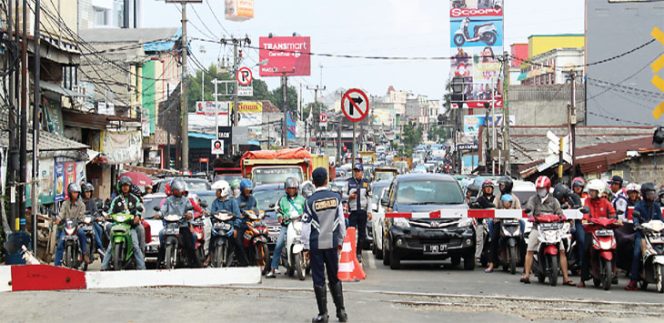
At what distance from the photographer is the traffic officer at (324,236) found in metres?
11.5

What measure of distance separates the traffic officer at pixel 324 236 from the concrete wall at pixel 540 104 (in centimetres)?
7251

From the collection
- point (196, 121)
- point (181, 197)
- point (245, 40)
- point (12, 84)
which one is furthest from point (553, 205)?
point (196, 121)

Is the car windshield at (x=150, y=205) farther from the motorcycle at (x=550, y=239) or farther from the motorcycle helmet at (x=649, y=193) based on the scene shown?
the motorcycle helmet at (x=649, y=193)

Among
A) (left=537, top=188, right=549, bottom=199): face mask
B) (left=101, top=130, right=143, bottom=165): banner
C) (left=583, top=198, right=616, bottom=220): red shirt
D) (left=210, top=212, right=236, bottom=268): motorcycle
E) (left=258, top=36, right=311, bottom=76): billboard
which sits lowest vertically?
(left=210, top=212, right=236, bottom=268): motorcycle

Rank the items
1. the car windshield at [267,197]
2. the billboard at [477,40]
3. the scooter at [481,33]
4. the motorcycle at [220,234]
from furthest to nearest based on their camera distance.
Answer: the scooter at [481,33] < the billboard at [477,40] < the car windshield at [267,197] < the motorcycle at [220,234]

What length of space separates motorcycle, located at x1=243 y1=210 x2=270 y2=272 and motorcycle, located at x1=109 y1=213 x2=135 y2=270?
1.98m

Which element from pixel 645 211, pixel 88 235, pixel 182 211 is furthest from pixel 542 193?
pixel 88 235

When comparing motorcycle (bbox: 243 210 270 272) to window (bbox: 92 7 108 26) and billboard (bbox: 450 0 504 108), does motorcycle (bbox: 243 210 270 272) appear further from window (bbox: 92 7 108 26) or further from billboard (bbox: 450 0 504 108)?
billboard (bbox: 450 0 504 108)

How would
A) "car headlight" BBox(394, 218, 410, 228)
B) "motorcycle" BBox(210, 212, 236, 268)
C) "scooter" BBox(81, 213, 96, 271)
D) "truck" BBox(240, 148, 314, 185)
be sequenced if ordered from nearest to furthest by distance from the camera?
"motorcycle" BBox(210, 212, 236, 268) → "scooter" BBox(81, 213, 96, 271) → "car headlight" BBox(394, 218, 410, 228) → "truck" BBox(240, 148, 314, 185)

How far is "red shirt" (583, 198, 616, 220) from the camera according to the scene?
16.0 meters

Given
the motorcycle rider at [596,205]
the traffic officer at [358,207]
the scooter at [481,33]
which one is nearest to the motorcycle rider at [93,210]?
the traffic officer at [358,207]

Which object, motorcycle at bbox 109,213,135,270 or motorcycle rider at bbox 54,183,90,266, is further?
motorcycle rider at bbox 54,183,90,266

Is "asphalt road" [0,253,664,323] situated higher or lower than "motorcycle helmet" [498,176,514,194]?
lower

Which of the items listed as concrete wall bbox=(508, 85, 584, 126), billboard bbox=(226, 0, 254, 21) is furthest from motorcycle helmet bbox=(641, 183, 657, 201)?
billboard bbox=(226, 0, 254, 21)
